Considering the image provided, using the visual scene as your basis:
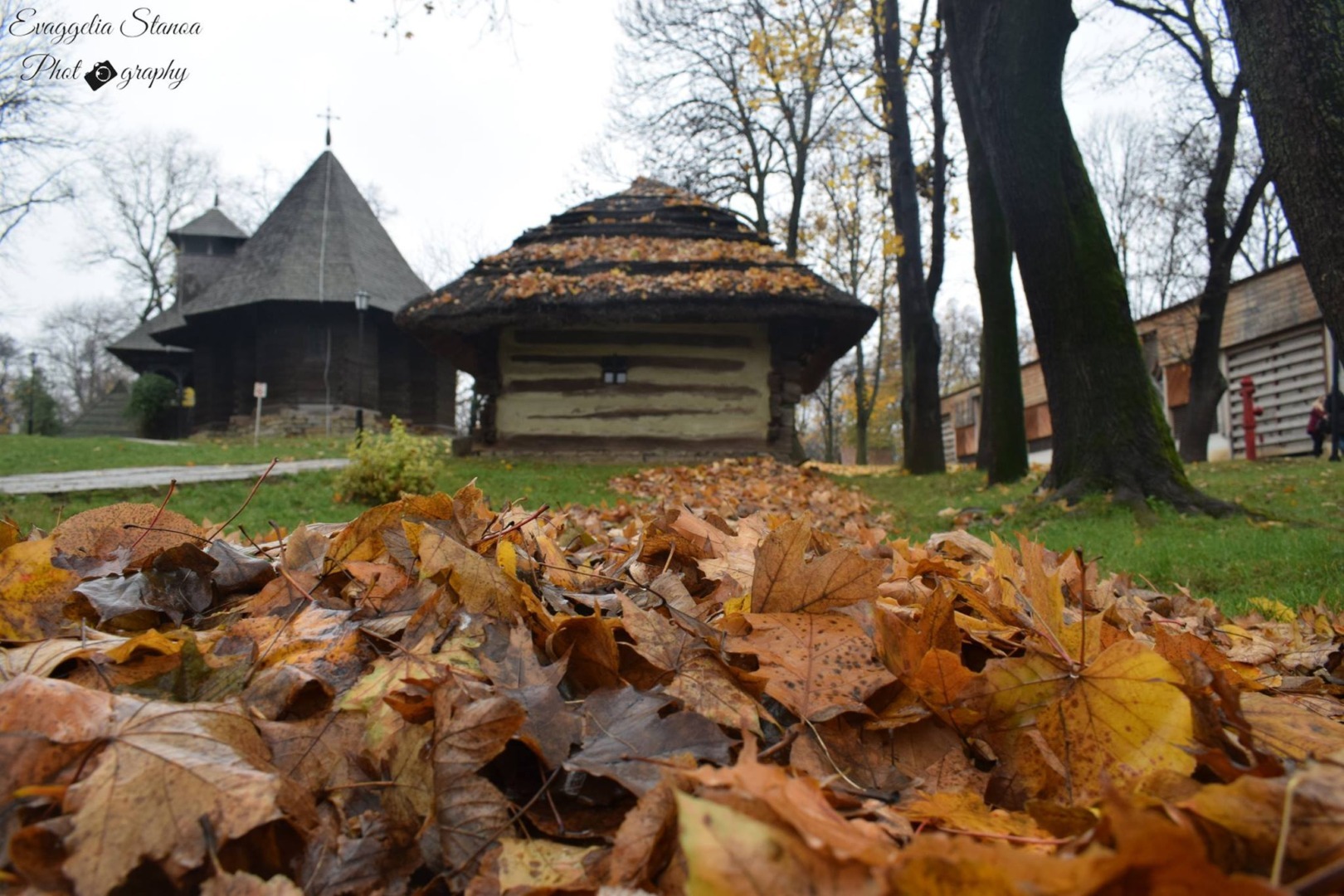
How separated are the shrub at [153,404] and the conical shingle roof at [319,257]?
188 inches

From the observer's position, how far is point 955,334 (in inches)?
2067

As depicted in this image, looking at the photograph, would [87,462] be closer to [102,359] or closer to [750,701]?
[750,701]

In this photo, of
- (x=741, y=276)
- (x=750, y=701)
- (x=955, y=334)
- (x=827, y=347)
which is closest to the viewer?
(x=750, y=701)

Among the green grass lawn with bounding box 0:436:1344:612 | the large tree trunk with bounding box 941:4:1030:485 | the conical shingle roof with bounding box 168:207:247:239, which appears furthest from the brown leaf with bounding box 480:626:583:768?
the conical shingle roof with bounding box 168:207:247:239

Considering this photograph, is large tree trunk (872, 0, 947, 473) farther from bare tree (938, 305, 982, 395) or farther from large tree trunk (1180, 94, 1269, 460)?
bare tree (938, 305, 982, 395)

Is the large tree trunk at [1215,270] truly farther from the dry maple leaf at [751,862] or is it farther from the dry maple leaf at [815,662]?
the dry maple leaf at [751,862]

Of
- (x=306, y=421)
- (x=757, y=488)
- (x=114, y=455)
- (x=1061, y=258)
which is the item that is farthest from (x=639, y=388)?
(x=306, y=421)

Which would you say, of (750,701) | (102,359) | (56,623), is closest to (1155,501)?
(750,701)

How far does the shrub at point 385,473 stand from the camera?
27.6 feet

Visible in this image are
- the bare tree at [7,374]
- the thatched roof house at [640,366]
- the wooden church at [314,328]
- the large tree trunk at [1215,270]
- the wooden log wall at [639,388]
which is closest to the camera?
the thatched roof house at [640,366]

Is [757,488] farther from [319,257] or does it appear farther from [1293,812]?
[319,257]

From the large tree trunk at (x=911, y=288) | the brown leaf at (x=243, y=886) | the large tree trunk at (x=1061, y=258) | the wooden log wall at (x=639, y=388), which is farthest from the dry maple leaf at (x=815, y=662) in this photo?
the large tree trunk at (x=911, y=288)

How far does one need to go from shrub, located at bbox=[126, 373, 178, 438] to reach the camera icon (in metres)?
19.9

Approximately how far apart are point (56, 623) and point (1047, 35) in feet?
26.9
